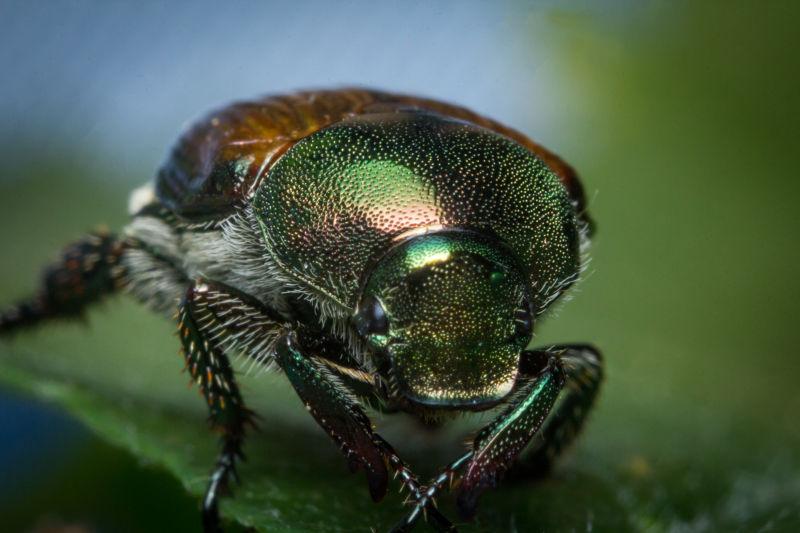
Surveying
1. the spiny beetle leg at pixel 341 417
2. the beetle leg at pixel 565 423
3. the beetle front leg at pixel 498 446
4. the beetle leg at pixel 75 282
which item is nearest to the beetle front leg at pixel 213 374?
the spiny beetle leg at pixel 341 417

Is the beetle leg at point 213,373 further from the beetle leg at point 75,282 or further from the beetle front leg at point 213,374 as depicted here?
the beetle leg at point 75,282

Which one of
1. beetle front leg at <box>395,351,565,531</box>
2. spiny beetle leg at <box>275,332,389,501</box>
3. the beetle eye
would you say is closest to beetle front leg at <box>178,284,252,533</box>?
spiny beetle leg at <box>275,332,389,501</box>

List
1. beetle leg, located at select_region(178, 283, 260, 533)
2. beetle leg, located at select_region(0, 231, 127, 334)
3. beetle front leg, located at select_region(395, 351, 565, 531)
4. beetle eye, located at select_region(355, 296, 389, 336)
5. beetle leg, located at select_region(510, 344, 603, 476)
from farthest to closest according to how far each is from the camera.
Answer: beetle leg, located at select_region(0, 231, 127, 334), beetle leg, located at select_region(510, 344, 603, 476), beetle leg, located at select_region(178, 283, 260, 533), beetle eye, located at select_region(355, 296, 389, 336), beetle front leg, located at select_region(395, 351, 565, 531)

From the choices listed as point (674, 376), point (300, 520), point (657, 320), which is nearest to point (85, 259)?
point (300, 520)

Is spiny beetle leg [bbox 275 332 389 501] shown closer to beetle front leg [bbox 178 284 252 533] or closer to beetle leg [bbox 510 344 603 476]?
beetle front leg [bbox 178 284 252 533]

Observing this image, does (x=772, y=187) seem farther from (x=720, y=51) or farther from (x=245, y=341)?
(x=245, y=341)

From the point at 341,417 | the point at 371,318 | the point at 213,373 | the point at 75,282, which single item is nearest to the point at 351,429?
the point at 341,417
